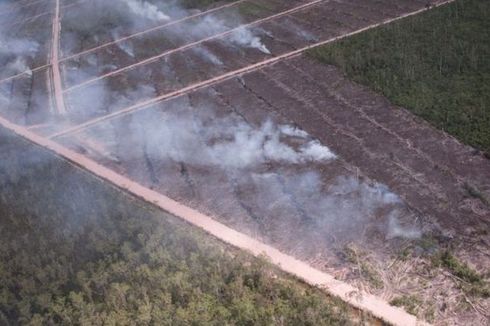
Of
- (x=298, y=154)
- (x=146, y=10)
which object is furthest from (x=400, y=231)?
(x=146, y=10)

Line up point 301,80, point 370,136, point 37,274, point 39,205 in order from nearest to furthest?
point 37,274
point 39,205
point 370,136
point 301,80

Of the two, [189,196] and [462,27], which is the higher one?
[462,27]

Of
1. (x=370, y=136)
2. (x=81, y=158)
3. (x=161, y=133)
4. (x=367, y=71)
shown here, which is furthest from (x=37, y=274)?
(x=367, y=71)

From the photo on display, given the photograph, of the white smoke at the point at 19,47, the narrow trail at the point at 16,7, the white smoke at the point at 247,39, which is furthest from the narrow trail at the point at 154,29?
the narrow trail at the point at 16,7

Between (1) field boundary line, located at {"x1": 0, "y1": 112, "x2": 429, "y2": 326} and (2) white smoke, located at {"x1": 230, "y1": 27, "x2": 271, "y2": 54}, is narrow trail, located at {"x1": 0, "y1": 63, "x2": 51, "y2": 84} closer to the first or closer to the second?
(1) field boundary line, located at {"x1": 0, "y1": 112, "x2": 429, "y2": 326}

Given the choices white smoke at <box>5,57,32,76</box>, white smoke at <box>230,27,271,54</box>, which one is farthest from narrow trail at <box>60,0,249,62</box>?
white smoke at <box>230,27,271,54</box>

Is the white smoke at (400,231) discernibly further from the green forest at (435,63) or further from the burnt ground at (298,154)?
the green forest at (435,63)

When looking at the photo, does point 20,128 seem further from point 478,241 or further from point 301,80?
point 478,241

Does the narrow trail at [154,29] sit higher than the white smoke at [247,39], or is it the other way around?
the narrow trail at [154,29]
